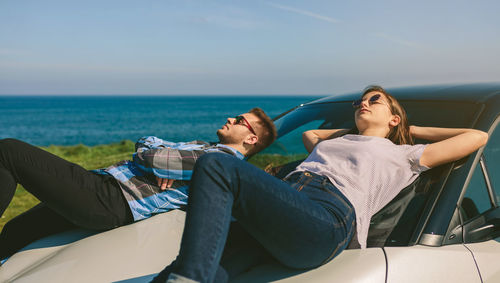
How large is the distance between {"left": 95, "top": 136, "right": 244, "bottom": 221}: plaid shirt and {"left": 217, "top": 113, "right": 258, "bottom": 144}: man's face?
0.21 metres

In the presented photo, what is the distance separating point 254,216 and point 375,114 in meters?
1.25

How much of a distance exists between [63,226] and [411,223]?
2.09 m

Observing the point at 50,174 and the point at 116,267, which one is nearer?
the point at 116,267

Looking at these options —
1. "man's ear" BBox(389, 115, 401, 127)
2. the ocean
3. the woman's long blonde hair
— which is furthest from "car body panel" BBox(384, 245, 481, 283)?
the ocean

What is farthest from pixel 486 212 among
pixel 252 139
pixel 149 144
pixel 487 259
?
pixel 149 144

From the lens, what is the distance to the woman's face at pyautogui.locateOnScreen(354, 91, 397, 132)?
2.45m

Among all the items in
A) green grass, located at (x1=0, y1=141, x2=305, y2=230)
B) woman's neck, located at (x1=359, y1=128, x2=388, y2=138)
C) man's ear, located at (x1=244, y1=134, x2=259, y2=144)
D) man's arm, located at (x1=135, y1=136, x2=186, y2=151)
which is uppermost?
woman's neck, located at (x1=359, y1=128, x2=388, y2=138)

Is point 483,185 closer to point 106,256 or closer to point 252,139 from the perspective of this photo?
point 252,139

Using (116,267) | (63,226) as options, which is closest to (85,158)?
(63,226)

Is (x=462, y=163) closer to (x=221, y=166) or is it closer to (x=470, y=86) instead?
(x=470, y=86)

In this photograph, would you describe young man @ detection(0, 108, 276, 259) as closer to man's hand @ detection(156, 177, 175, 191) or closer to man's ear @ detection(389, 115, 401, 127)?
man's hand @ detection(156, 177, 175, 191)

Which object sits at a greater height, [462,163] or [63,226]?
[462,163]

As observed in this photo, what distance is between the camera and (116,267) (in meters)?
1.79

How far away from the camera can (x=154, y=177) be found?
8.29 feet
